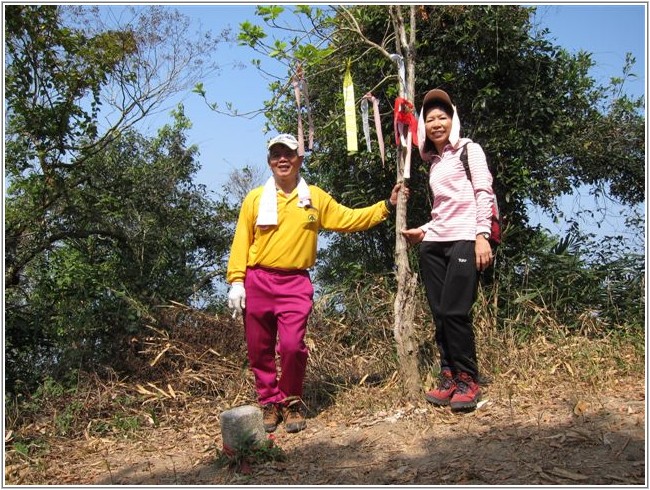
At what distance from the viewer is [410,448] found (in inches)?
141

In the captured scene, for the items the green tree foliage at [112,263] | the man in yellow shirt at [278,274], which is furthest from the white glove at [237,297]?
the green tree foliage at [112,263]

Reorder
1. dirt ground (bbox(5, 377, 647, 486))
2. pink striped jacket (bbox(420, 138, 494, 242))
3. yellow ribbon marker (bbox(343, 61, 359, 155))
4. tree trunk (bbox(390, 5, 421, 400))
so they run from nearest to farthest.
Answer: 1. dirt ground (bbox(5, 377, 647, 486))
2. pink striped jacket (bbox(420, 138, 494, 242))
3. tree trunk (bbox(390, 5, 421, 400))
4. yellow ribbon marker (bbox(343, 61, 359, 155))

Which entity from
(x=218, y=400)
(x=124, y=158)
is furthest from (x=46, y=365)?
(x=124, y=158)

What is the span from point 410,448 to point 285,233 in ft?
5.09

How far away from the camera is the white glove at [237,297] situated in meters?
4.15

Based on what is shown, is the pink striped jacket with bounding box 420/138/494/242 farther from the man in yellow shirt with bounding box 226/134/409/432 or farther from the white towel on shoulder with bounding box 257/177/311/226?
the white towel on shoulder with bounding box 257/177/311/226

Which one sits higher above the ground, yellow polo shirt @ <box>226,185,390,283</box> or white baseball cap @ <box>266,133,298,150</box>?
white baseball cap @ <box>266,133,298,150</box>

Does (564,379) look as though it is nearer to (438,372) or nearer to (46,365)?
(438,372)

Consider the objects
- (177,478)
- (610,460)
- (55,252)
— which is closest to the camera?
(610,460)

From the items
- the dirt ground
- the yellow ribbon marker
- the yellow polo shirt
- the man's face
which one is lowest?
the dirt ground

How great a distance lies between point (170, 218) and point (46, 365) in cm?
216

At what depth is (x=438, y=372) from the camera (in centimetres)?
465

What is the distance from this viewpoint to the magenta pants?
13.5 ft

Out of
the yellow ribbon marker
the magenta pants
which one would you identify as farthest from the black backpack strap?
the magenta pants
